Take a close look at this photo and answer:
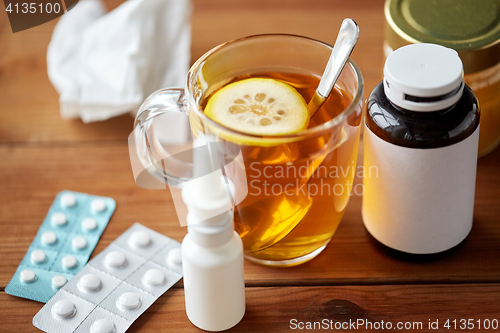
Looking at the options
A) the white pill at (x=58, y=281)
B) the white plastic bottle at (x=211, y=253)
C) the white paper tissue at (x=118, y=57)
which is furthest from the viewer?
the white paper tissue at (x=118, y=57)

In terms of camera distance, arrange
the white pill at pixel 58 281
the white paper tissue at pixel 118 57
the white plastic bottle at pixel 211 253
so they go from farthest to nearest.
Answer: the white paper tissue at pixel 118 57 → the white pill at pixel 58 281 → the white plastic bottle at pixel 211 253

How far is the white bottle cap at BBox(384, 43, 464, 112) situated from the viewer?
446mm

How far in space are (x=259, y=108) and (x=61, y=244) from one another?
0.82 ft

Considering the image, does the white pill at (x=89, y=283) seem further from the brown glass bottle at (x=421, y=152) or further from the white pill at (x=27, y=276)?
the brown glass bottle at (x=421, y=152)

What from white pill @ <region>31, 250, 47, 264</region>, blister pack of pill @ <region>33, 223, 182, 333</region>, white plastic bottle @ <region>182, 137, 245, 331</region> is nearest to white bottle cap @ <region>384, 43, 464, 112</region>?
white plastic bottle @ <region>182, 137, 245, 331</region>

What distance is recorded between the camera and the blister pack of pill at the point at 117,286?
0.50 meters

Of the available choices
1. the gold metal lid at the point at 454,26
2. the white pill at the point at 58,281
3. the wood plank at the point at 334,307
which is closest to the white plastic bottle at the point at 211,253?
the wood plank at the point at 334,307

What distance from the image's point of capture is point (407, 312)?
0.51 meters

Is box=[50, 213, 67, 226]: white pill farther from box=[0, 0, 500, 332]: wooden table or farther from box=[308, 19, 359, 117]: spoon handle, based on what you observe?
box=[308, 19, 359, 117]: spoon handle

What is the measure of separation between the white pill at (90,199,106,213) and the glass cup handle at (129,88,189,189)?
0.15 feet

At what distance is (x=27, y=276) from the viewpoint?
0.54 m

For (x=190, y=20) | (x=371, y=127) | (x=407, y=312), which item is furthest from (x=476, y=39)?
(x=190, y=20)

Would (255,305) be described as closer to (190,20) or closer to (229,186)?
(229,186)

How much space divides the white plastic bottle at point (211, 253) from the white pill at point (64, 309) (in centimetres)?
10
